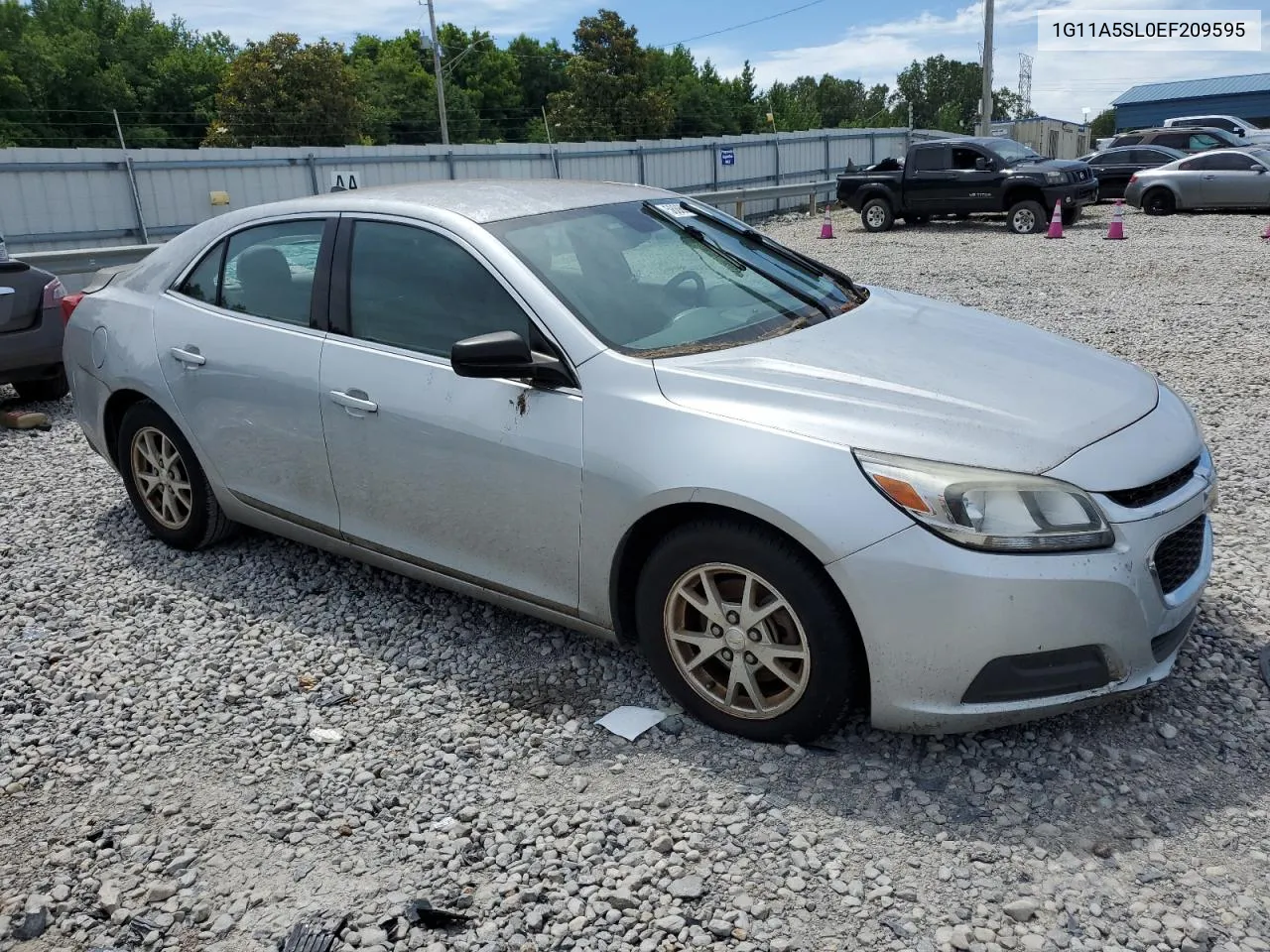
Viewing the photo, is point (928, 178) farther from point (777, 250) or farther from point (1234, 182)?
point (777, 250)

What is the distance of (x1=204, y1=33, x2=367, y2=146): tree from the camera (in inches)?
2085

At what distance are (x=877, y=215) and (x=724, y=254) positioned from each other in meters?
17.8

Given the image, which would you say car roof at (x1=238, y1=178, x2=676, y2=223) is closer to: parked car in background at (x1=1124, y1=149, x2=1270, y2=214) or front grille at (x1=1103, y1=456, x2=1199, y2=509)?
front grille at (x1=1103, y1=456, x2=1199, y2=509)

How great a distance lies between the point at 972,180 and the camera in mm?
19625

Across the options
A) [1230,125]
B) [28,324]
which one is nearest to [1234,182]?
[1230,125]

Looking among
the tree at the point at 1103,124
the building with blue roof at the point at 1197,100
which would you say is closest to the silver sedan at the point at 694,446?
the building with blue roof at the point at 1197,100

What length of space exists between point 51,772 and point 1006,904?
9.74 feet

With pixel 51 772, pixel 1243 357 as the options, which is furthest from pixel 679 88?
pixel 51 772

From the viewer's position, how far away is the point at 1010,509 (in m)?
2.89

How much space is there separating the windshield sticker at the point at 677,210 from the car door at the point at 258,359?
1356 millimetres

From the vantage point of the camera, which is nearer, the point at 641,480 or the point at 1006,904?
the point at 1006,904

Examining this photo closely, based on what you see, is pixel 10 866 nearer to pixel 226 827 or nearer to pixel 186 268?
pixel 226 827

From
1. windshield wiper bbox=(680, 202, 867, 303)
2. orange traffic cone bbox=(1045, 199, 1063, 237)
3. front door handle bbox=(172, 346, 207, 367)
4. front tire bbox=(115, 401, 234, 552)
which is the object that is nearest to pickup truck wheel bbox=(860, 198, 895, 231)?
orange traffic cone bbox=(1045, 199, 1063, 237)

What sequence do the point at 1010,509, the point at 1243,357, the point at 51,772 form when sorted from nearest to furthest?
the point at 1010,509 → the point at 51,772 → the point at 1243,357
